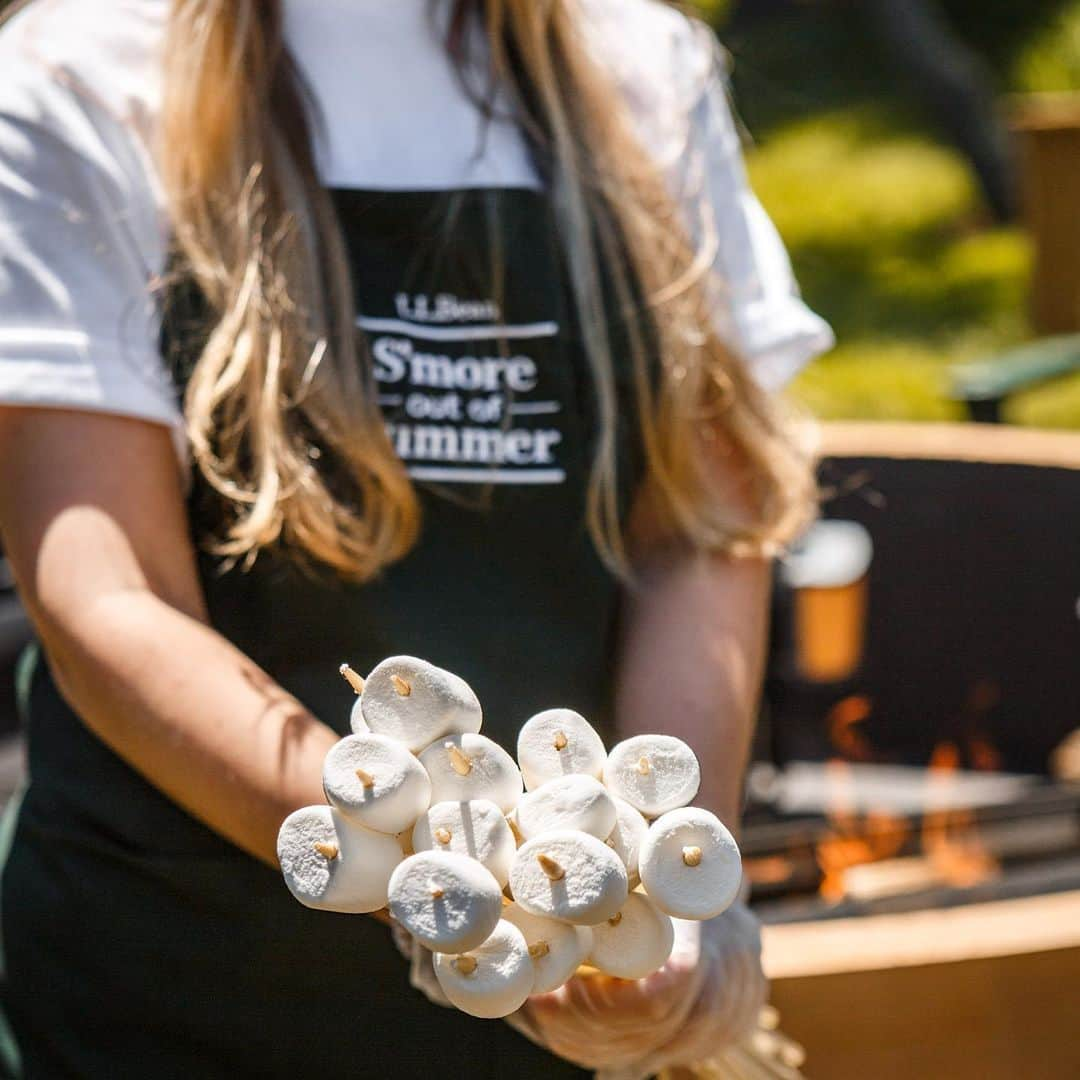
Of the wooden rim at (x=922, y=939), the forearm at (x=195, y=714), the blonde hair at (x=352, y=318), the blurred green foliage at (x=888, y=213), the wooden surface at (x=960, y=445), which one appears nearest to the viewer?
the forearm at (x=195, y=714)

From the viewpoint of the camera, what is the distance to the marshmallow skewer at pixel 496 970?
65 centimetres

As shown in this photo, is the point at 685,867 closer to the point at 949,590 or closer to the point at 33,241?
the point at 33,241

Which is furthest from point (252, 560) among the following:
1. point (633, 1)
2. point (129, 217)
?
point (633, 1)

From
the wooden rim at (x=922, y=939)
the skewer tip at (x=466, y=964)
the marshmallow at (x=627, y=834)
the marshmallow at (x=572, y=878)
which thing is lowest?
the wooden rim at (x=922, y=939)

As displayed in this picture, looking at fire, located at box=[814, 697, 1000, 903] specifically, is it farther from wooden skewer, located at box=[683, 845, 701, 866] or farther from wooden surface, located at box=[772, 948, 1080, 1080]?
wooden skewer, located at box=[683, 845, 701, 866]

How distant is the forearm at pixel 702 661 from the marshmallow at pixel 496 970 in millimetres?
361

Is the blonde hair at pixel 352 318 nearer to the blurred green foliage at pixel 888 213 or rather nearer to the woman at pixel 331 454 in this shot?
the woman at pixel 331 454

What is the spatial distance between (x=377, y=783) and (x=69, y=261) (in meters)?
0.45

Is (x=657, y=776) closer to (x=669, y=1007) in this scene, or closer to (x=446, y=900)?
(x=446, y=900)

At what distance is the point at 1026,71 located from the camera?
23.5 ft

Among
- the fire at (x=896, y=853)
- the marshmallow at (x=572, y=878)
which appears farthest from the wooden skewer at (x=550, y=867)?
the fire at (x=896, y=853)

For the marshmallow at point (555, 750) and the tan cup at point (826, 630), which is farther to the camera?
the tan cup at point (826, 630)

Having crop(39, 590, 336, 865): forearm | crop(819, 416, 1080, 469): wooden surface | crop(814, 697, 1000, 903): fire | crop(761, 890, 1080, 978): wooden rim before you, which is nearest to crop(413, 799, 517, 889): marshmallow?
crop(39, 590, 336, 865): forearm

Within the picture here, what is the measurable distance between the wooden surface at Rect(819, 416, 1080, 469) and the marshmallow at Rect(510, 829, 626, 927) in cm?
Result: 193
